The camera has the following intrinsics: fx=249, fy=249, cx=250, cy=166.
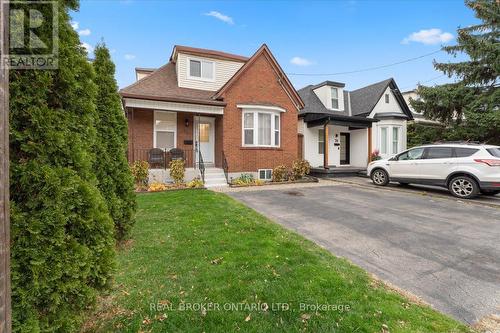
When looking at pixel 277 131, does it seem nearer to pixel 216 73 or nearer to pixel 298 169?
pixel 298 169

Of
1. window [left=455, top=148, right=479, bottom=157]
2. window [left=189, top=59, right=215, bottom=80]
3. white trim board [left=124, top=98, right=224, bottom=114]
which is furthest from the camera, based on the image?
window [left=189, top=59, right=215, bottom=80]

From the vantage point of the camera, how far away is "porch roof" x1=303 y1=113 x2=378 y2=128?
1409 centimetres

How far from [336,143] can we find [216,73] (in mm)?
9116

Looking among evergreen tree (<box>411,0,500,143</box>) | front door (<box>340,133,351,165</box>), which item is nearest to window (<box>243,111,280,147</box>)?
front door (<box>340,133,351,165</box>)

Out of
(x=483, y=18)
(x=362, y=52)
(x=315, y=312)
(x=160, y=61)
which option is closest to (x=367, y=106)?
(x=362, y=52)

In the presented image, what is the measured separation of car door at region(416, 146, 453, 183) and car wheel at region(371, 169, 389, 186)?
1.47 metres

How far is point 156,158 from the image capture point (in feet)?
37.6

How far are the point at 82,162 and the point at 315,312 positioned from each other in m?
2.57

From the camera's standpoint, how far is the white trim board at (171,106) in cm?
1039

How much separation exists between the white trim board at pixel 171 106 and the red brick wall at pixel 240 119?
2.35 ft

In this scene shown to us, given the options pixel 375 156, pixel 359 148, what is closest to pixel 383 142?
pixel 375 156

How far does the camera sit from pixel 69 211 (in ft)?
6.45

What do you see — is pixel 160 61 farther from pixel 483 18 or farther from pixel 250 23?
pixel 483 18

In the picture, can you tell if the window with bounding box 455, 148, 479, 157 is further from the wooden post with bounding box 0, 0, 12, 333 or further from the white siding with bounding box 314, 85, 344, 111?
the wooden post with bounding box 0, 0, 12, 333
